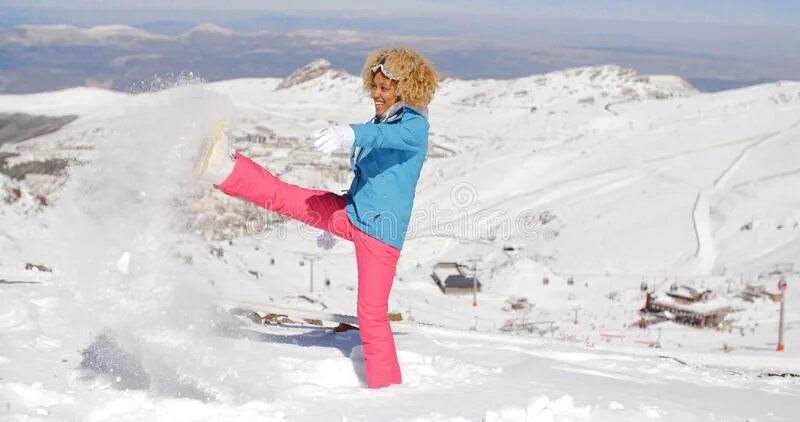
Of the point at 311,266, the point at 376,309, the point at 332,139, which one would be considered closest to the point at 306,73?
the point at 311,266

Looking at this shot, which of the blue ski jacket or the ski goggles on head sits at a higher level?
the ski goggles on head

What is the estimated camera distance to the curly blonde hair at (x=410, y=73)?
466 cm

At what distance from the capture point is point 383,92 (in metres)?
4.74

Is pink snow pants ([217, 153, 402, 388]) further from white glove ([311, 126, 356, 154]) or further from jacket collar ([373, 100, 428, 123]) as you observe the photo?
white glove ([311, 126, 356, 154])

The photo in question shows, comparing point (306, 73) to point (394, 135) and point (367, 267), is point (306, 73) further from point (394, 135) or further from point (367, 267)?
point (394, 135)

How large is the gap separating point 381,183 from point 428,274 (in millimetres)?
21813

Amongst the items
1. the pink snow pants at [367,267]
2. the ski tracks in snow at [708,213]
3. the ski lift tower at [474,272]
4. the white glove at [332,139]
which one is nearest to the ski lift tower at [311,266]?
the ski lift tower at [474,272]

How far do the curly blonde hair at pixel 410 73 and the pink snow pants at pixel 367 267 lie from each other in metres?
0.83

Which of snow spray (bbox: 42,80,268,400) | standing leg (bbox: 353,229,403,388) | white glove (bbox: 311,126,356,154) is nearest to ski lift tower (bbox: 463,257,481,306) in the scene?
standing leg (bbox: 353,229,403,388)

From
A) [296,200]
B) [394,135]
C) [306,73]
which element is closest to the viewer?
[394,135]

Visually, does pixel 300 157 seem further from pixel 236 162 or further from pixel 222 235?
pixel 236 162

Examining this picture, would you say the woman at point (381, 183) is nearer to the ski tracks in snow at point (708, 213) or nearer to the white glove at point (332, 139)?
the white glove at point (332, 139)

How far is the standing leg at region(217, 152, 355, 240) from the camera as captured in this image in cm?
473

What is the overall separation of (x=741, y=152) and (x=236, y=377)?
135 feet
